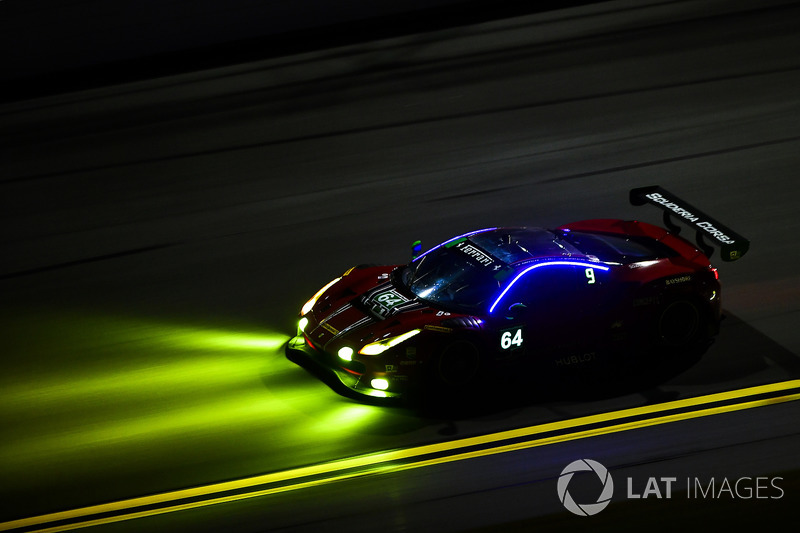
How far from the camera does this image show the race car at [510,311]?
30.5 feet

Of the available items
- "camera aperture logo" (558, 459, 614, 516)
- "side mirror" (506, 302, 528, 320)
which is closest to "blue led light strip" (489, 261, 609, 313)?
"side mirror" (506, 302, 528, 320)

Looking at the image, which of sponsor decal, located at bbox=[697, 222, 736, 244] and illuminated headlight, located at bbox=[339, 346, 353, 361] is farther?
sponsor decal, located at bbox=[697, 222, 736, 244]

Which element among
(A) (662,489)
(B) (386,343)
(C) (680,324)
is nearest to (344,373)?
(B) (386,343)

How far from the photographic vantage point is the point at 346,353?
939 centimetres

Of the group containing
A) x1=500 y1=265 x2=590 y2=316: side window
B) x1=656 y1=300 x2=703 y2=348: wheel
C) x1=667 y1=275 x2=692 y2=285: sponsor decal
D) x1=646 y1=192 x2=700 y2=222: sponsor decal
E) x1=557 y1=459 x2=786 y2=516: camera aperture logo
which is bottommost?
x1=557 y1=459 x2=786 y2=516: camera aperture logo

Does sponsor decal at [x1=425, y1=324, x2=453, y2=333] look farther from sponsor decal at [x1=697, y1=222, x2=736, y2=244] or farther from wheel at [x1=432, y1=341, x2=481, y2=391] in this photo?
sponsor decal at [x1=697, y1=222, x2=736, y2=244]

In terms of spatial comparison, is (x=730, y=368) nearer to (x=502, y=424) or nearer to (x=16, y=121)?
(x=502, y=424)

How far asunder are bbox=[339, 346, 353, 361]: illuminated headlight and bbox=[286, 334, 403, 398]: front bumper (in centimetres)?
7

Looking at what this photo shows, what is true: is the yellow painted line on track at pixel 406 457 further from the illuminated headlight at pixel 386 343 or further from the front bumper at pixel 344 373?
the illuminated headlight at pixel 386 343

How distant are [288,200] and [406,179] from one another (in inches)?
67.3

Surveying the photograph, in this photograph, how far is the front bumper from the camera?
30.5 ft

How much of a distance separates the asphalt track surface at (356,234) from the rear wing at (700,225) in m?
0.91

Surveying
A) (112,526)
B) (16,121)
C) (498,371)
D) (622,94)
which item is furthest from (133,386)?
(622,94)

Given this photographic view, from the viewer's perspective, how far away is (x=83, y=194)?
→ 14.9 m
